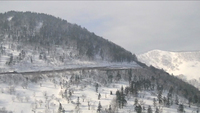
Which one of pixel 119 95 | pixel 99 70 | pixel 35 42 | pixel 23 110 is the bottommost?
pixel 23 110

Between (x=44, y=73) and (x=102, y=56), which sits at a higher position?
(x=102, y=56)

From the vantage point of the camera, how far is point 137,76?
485ft

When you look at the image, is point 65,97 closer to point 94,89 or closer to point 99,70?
point 94,89

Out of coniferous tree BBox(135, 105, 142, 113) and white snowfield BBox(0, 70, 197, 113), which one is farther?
white snowfield BBox(0, 70, 197, 113)

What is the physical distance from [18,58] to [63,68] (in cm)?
3309

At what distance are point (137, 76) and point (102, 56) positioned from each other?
180 ft

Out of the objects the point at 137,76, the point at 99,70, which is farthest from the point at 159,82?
the point at 99,70

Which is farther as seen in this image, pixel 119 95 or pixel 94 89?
pixel 94 89

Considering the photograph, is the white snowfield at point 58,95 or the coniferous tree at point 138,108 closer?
the coniferous tree at point 138,108

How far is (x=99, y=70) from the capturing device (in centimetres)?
15075

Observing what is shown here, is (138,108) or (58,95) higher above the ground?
(58,95)

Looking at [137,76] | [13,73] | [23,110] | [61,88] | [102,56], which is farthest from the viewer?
[102,56]

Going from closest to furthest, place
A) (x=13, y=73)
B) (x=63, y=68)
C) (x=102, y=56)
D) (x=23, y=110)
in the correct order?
(x=23, y=110) → (x=13, y=73) → (x=63, y=68) → (x=102, y=56)

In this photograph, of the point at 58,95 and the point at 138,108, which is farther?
the point at 58,95
